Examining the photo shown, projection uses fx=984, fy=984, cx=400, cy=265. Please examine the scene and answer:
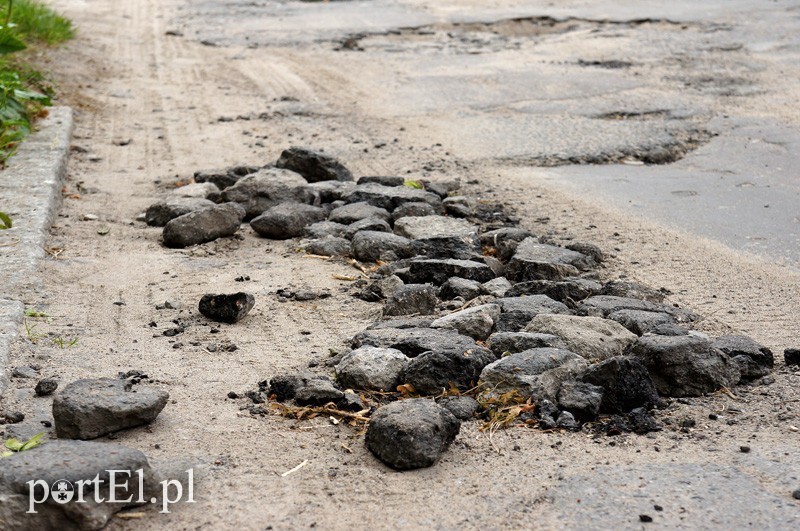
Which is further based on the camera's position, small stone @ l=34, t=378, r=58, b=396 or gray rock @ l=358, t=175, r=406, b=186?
gray rock @ l=358, t=175, r=406, b=186

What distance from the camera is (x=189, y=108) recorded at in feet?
26.9

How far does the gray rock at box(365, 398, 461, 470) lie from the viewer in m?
2.86

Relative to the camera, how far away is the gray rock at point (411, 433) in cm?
286

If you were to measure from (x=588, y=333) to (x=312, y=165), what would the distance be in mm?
2894

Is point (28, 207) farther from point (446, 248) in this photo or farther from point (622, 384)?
point (622, 384)

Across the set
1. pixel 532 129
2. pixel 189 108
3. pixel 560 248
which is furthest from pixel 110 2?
pixel 560 248

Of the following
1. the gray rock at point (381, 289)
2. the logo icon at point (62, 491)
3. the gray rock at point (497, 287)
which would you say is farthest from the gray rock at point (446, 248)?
the logo icon at point (62, 491)

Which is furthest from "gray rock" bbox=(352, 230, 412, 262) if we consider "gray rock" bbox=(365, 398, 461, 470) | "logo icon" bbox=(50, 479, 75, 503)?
"logo icon" bbox=(50, 479, 75, 503)

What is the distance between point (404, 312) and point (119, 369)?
118cm

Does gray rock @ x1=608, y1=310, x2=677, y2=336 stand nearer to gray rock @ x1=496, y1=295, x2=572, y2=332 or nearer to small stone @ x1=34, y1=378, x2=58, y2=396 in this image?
gray rock @ x1=496, y1=295, x2=572, y2=332

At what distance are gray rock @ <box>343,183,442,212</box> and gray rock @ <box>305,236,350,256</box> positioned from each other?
0.58 meters

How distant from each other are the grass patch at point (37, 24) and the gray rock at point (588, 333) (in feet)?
23.2

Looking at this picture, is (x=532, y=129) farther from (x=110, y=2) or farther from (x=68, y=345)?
(x=110, y=2)
